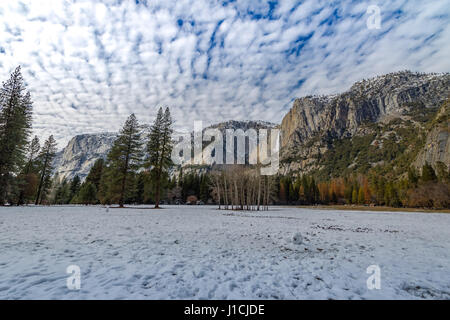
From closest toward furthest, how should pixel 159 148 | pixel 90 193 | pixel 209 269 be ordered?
pixel 209 269, pixel 159 148, pixel 90 193

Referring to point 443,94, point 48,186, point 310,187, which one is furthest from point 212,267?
point 443,94

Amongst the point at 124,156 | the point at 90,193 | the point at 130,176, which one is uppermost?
the point at 124,156

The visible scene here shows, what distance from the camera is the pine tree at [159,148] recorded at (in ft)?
105

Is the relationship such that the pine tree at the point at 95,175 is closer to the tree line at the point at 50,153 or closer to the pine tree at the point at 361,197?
the tree line at the point at 50,153

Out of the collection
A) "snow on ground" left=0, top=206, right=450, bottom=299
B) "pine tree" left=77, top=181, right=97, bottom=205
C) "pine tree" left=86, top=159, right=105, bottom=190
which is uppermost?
"pine tree" left=86, top=159, right=105, bottom=190

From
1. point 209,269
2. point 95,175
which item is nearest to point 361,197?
point 95,175

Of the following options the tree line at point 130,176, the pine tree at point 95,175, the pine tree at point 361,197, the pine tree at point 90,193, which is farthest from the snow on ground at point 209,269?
the pine tree at point 361,197

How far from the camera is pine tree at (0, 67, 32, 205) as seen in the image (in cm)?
2500

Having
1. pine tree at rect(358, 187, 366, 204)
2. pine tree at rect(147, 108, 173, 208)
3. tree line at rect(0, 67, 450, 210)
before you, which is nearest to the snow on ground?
tree line at rect(0, 67, 450, 210)

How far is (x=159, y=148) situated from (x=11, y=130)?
58.0ft

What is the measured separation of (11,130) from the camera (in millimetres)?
25656

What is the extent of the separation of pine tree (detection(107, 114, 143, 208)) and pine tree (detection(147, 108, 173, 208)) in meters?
2.05

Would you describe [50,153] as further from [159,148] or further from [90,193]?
[159,148]

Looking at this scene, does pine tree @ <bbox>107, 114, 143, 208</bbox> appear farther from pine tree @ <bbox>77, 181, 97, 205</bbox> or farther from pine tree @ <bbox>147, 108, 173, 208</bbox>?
pine tree @ <bbox>77, 181, 97, 205</bbox>
